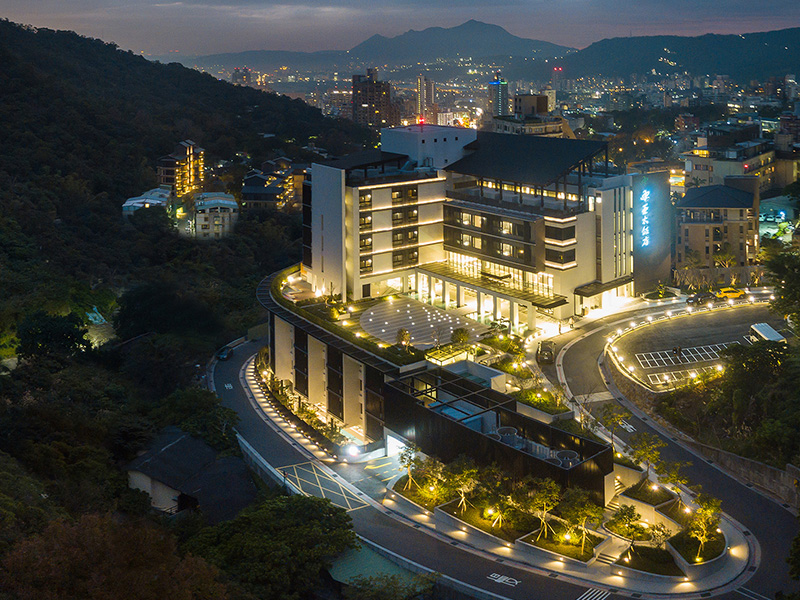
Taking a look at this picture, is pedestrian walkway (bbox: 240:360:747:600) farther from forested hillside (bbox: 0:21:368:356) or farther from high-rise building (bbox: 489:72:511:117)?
high-rise building (bbox: 489:72:511:117)

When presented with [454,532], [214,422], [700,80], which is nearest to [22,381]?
[214,422]

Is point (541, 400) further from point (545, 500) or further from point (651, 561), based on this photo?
point (651, 561)

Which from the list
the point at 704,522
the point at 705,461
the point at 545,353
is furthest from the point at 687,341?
the point at 704,522

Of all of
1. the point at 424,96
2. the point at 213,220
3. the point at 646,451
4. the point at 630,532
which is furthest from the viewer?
the point at 424,96

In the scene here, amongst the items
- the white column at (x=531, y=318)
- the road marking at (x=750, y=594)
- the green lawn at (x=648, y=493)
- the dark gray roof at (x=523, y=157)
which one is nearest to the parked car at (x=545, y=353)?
the white column at (x=531, y=318)

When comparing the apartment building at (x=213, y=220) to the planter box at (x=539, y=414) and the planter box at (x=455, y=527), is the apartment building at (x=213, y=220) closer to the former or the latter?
the planter box at (x=539, y=414)

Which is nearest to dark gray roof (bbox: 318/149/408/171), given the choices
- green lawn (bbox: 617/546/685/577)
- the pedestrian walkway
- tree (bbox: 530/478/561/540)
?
the pedestrian walkway

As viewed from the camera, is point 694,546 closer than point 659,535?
Yes
